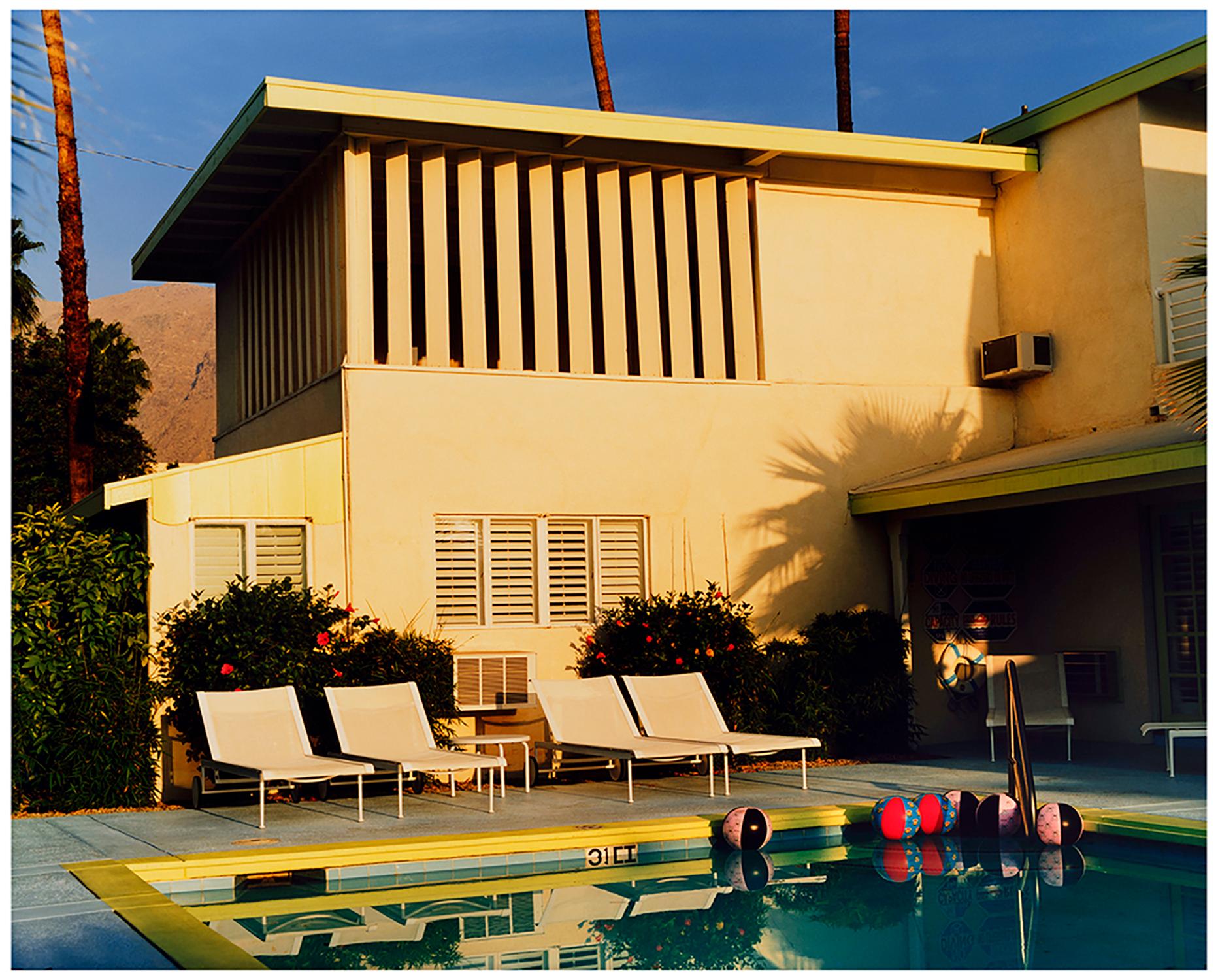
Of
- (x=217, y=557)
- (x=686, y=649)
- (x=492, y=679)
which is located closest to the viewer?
(x=217, y=557)

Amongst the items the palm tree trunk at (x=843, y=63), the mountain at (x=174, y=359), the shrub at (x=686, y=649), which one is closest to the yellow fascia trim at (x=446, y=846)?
the shrub at (x=686, y=649)

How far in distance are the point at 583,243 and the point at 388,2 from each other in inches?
250

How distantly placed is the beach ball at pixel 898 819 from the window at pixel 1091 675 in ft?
16.9

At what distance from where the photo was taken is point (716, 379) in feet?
46.2

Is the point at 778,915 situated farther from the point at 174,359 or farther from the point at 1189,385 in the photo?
the point at 174,359

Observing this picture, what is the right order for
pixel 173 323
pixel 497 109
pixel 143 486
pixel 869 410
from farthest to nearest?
1. pixel 173 323
2. pixel 869 410
3. pixel 497 109
4. pixel 143 486

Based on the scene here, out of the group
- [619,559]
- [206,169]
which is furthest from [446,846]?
[206,169]

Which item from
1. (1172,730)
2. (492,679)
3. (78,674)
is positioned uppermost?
(78,674)

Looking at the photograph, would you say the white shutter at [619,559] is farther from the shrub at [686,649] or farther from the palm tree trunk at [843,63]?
the palm tree trunk at [843,63]

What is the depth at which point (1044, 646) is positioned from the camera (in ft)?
49.2

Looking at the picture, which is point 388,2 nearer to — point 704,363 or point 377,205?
point 377,205

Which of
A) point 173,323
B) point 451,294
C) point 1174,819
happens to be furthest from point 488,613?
point 173,323

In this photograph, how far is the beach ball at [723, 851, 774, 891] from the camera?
8547 millimetres

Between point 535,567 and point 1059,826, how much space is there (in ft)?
18.5
